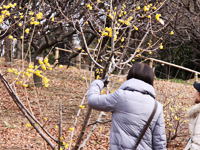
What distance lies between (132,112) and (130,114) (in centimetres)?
2

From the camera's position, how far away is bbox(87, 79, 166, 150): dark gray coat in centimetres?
168

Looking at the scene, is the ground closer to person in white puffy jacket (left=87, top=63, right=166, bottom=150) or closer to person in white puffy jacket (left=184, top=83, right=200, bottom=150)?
person in white puffy jacket (left=87, top=63, right=166, bottom=150)

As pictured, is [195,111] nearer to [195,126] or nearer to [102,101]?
[195,126]

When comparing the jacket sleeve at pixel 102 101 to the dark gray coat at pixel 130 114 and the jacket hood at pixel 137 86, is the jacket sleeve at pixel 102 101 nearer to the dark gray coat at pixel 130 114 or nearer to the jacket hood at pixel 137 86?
the dark gray coat at pixel 130 114

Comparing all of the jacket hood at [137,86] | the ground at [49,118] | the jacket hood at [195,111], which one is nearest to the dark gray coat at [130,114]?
the jacket hood at [137,86]

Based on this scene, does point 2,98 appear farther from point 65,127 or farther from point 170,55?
point 170,55

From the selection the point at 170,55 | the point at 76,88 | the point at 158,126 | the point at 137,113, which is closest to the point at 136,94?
the point at 137,113

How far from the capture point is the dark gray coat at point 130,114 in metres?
1.68

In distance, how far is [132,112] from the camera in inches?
66.6

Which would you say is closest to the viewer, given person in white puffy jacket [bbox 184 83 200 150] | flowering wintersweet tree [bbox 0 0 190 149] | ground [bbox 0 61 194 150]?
person in white puffy jacket [bbox 184 83 200 150]

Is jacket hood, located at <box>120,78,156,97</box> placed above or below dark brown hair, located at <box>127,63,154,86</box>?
below

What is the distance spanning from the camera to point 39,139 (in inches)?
187

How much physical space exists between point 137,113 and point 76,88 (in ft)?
22.8

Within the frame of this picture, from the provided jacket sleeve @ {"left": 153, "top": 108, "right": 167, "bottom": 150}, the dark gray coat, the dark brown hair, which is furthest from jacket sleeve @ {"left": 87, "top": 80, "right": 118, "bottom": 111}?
jacket sleeve @ {"left": 153, "top": 108, "right": 167, "bottom": 150}
